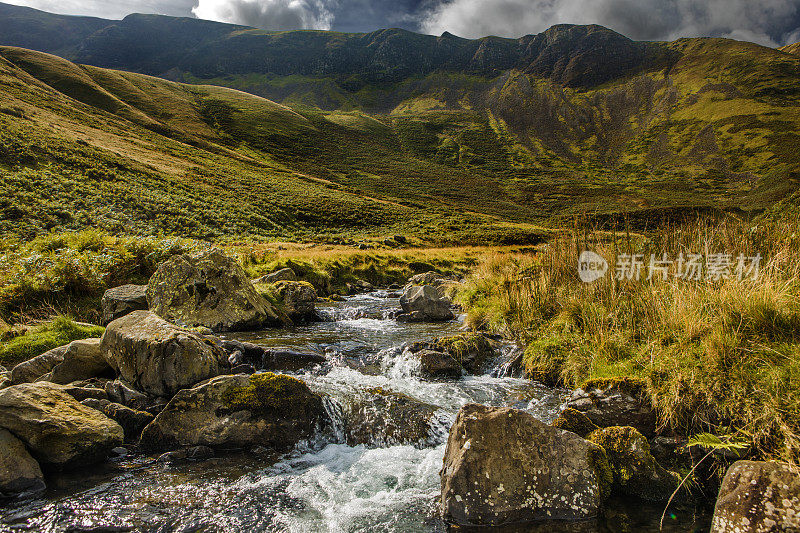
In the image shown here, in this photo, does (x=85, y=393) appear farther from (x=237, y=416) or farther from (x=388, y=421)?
(x=388, y=421)

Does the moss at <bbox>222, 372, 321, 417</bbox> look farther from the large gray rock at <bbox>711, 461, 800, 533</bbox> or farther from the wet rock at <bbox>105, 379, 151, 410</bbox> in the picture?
the large gray rock at <bbox>711, 461, 800, 533</bbox>

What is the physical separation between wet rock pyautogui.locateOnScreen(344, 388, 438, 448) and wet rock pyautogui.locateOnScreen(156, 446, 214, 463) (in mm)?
1995

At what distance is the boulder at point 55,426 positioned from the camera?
458 centimetres

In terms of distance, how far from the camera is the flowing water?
13.1ft

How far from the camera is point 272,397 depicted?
5.96 meters

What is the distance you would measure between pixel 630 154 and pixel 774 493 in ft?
676

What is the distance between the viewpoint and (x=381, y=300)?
20.0 m

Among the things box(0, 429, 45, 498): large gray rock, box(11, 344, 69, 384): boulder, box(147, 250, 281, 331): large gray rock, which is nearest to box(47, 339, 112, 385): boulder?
box(11, 344, 69, 384): boulder

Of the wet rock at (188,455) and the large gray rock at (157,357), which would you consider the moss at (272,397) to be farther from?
the large gray rock at (157,357)

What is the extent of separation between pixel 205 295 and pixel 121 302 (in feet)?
7.28

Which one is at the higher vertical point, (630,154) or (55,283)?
(630,154)

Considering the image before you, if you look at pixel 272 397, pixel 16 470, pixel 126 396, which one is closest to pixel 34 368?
pixel 126 396

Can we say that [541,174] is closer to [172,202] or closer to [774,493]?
[172,202]

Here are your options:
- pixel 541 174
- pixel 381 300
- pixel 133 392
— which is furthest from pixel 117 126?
pixel 541 174
